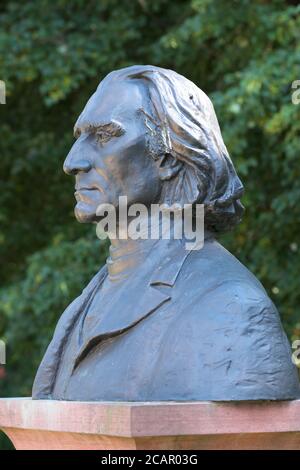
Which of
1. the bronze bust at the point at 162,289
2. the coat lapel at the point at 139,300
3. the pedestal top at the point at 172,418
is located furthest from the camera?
the coat lapel at the point at 139,300

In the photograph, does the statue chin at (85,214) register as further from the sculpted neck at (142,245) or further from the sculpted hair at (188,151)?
the sculpted hair at (188,151)

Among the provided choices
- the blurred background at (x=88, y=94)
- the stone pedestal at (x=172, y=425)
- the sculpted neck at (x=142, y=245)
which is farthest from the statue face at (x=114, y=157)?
the blurred background at (x=88, y=94)

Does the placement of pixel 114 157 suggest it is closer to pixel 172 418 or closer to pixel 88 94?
pixel 172 418

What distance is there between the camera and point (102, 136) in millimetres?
4840

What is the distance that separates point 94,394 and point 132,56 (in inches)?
234

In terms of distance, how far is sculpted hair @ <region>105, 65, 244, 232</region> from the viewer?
473 cm

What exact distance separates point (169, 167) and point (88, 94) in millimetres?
5601

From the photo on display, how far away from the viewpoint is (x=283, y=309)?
8945mm

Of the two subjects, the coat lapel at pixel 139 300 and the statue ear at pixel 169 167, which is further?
the statue ear at pixel 169 167

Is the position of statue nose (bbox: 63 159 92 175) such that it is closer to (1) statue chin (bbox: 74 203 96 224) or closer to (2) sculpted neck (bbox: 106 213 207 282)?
(1) statue chin (bbox: 74 203 96 224)

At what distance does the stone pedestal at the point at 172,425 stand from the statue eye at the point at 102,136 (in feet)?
3.46

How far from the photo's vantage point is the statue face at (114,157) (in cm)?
478

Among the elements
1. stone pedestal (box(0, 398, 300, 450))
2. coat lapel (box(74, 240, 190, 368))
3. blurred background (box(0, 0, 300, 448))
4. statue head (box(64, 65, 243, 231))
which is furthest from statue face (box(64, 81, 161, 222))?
blurred background (box(0, 0, 300, 448))
